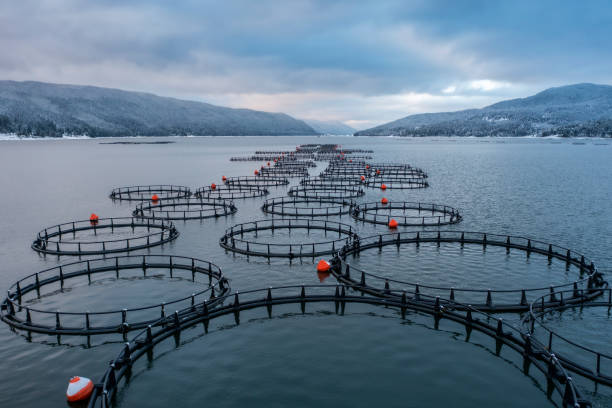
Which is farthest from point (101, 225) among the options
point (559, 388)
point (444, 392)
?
point (559, 388)

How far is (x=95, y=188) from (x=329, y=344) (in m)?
98.9

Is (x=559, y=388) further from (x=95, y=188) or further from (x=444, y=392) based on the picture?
(x=95, y=188)

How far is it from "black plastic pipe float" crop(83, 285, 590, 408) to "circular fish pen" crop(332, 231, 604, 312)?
4.48ft

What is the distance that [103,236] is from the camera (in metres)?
55.8

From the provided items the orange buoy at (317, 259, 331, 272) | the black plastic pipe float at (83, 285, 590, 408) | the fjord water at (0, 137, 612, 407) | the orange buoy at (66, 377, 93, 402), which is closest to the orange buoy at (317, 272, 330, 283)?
the orange buoy at (317, 259, 331, 272)

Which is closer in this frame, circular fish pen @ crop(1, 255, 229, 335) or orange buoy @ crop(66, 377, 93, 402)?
orange buoy @ crop(66, 377, 93, 402)

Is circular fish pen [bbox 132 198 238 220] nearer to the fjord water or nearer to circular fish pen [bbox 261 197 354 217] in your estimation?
circular fish pen [bbox 261 197 354 217]

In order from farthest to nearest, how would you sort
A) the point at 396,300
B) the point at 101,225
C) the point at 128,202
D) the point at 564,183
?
the point at 564,183
the point at 128,202
the point at 101,225
the point at 396,300

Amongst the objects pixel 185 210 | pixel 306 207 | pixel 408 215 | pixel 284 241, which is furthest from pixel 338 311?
pixel 185 210

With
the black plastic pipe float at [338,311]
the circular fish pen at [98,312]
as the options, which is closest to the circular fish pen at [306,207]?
the circular fish pen at [98,312]

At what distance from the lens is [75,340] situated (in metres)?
27.4

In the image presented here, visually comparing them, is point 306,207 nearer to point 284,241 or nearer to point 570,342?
point 284,241

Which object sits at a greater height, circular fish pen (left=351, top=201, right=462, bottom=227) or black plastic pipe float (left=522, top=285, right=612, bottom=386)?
circular fish pen (left=351, top=201, right=462, bottom=227)

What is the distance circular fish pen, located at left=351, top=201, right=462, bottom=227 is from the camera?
2404 inches
